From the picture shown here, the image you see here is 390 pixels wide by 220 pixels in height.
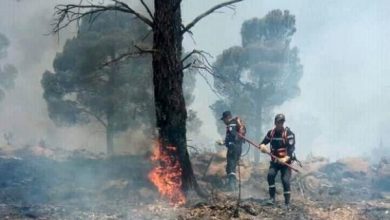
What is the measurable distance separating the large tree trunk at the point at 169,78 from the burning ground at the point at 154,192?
0.63 metres

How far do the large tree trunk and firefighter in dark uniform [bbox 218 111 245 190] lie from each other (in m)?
2.41

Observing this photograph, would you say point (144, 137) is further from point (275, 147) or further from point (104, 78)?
point (275, 147)

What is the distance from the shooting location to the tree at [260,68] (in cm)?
3703

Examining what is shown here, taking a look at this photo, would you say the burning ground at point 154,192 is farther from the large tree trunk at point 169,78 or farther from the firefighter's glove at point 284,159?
the firefighter's glove at point 284,159

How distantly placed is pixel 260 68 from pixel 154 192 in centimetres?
2574

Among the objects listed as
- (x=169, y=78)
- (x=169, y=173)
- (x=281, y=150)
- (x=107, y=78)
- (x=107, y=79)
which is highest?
(x=107, y=78)

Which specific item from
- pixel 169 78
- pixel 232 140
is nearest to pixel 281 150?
pixel 232 140

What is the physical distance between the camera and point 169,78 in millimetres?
9984

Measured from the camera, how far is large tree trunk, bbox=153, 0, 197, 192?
9984 mm

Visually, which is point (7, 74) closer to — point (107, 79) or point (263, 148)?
point (107, 79)

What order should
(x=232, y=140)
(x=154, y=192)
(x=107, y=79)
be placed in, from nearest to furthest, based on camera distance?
1. (x=232, y=140)
2. (x=154, y=192)
3. (x=107, y=79)

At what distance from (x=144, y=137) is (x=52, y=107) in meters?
6.24

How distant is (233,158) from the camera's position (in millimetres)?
12664

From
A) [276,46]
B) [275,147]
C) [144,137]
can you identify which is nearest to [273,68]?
[276,46]
